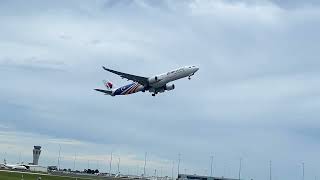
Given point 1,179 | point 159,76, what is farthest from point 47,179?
point 159,76

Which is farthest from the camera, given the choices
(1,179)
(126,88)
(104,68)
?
(126,88)

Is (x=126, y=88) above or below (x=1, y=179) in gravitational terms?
above

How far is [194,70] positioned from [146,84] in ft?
42.5

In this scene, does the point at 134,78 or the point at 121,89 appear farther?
the point at 121,89

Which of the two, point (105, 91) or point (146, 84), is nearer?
point (146, 84)

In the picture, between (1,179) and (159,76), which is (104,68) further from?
(1,179)

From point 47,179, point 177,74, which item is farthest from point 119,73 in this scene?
point 47,179

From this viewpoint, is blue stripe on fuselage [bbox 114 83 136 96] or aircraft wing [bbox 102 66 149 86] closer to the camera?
aircraft wing [bbox 102 66 149 86]

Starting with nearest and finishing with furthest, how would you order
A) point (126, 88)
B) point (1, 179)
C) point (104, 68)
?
point (1, 179) → point (104, 68) → point (126, 88)

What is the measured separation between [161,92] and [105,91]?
65.8 feet

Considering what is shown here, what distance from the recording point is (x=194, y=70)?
129500mm

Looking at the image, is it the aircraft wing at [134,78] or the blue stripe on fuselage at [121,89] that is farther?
the blue stripe on fuselage at [121,89]

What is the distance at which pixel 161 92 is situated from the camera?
13250 cm

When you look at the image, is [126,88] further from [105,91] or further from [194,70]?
[194,70]
